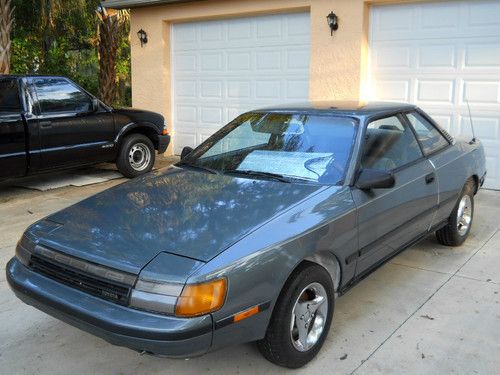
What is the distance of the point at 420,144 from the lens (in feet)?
14.9

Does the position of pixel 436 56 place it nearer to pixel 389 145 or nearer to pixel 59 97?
pixel 389 145

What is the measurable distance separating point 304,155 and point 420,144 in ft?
4.04

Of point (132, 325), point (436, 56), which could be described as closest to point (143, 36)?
point (436, 56)

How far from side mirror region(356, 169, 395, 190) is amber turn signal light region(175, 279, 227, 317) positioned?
1.41m

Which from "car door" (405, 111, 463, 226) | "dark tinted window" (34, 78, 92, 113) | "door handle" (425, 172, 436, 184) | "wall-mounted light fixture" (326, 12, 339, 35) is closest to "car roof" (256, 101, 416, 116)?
"car door" (405, 111, 463, 226)

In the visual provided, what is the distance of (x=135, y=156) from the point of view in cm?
902

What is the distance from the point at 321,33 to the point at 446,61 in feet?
6.54

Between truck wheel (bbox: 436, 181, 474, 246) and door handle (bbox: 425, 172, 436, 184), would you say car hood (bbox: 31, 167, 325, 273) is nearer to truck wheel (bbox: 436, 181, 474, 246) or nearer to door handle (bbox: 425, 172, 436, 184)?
door handle (bbox: 425, 172, 436, 184)

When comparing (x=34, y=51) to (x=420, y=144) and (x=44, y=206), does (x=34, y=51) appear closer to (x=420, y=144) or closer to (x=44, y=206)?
(x=44, y=206)

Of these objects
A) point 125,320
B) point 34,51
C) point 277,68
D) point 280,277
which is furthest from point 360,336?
point 34,51

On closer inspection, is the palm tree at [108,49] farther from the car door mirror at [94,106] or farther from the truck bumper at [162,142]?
the car door mirror at [94,106]

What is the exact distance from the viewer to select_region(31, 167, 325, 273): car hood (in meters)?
2.87

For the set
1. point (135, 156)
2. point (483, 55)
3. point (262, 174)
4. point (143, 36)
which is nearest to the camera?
point (262, 174)

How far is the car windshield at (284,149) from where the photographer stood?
3.74 metres
